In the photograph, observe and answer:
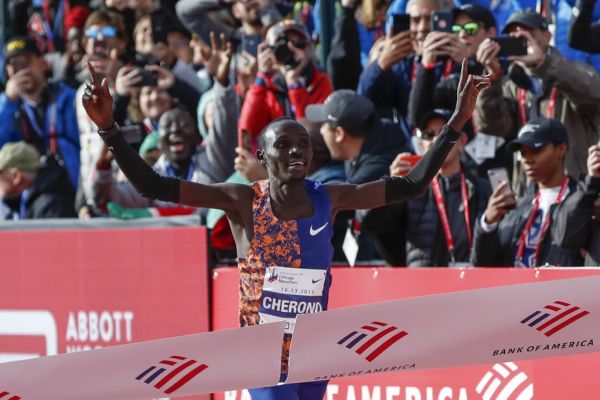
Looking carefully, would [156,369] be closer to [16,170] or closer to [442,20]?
[442,20]

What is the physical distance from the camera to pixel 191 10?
10.4 meters

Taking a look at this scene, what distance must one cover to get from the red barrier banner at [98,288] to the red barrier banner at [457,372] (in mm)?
796

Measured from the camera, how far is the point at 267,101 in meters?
8.71

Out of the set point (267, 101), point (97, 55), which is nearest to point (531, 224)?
point (267, 101)

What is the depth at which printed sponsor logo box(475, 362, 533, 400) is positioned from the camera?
5.85 metres

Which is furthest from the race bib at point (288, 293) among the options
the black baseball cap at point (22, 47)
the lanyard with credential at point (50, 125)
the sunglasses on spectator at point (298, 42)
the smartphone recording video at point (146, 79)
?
the black baseball cap at point (22, 47)

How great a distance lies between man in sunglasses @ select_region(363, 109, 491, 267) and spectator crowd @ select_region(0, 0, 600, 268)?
10 millimetres

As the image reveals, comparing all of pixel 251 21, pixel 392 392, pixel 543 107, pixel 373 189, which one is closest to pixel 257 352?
pixel 373 189

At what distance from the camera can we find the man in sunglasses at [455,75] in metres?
7.74

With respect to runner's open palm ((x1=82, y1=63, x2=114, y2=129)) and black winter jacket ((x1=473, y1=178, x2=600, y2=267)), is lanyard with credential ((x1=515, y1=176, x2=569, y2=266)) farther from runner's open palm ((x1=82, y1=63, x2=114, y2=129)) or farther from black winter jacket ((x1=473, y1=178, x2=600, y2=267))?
runner's open palm ((x1=82, y1=63, x2=114, y2=129))

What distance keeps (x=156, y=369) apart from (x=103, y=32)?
263 inches

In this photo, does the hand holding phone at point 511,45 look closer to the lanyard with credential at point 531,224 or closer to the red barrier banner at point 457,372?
the lanyard with credential at point 531,224

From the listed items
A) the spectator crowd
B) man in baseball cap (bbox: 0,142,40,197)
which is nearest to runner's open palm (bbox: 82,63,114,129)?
the spectator crowd

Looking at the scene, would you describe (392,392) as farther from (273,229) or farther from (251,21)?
(251,21)
